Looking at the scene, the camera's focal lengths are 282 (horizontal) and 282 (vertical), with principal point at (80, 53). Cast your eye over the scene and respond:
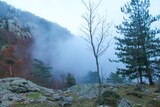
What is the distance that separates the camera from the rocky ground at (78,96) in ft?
72.3

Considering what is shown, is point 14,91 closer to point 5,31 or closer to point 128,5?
point 128,5

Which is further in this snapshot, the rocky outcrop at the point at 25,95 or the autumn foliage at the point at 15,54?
the autumn foliage at the point at 15,54

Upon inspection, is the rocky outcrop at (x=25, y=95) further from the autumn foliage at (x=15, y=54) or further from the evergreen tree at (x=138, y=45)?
the autumn foliage at (x=15, y=54)

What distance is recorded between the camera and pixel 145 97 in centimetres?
2452

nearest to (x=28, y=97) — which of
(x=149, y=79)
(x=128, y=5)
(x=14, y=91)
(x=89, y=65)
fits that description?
(x=14, y=91)

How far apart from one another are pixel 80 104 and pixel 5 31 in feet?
335

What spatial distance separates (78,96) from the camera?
96.6 feet

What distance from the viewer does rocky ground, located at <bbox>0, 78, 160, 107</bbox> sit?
72.3 ft

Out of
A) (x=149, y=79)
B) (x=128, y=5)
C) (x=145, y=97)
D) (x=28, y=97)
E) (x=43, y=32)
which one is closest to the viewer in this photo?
(x=145, y=97)

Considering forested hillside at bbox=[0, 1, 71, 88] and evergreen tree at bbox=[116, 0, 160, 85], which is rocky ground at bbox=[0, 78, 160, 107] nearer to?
evergreen tree at bbox=[116, 0, 160, 85]

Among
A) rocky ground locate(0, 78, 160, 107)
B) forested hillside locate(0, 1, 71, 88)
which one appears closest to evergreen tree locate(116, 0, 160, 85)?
rocky ground locate(0, 78, 160, 107)

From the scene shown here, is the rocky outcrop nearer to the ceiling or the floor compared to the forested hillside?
nearer to the floor

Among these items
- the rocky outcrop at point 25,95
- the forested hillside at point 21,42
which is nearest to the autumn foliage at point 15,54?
the forested hillside at point 21,42

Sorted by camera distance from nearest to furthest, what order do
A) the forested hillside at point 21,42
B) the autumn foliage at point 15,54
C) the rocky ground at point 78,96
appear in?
the rocky ground at point 78,96 < the forested hillside at point 21,42 < the autumn foliage at point 15,54
